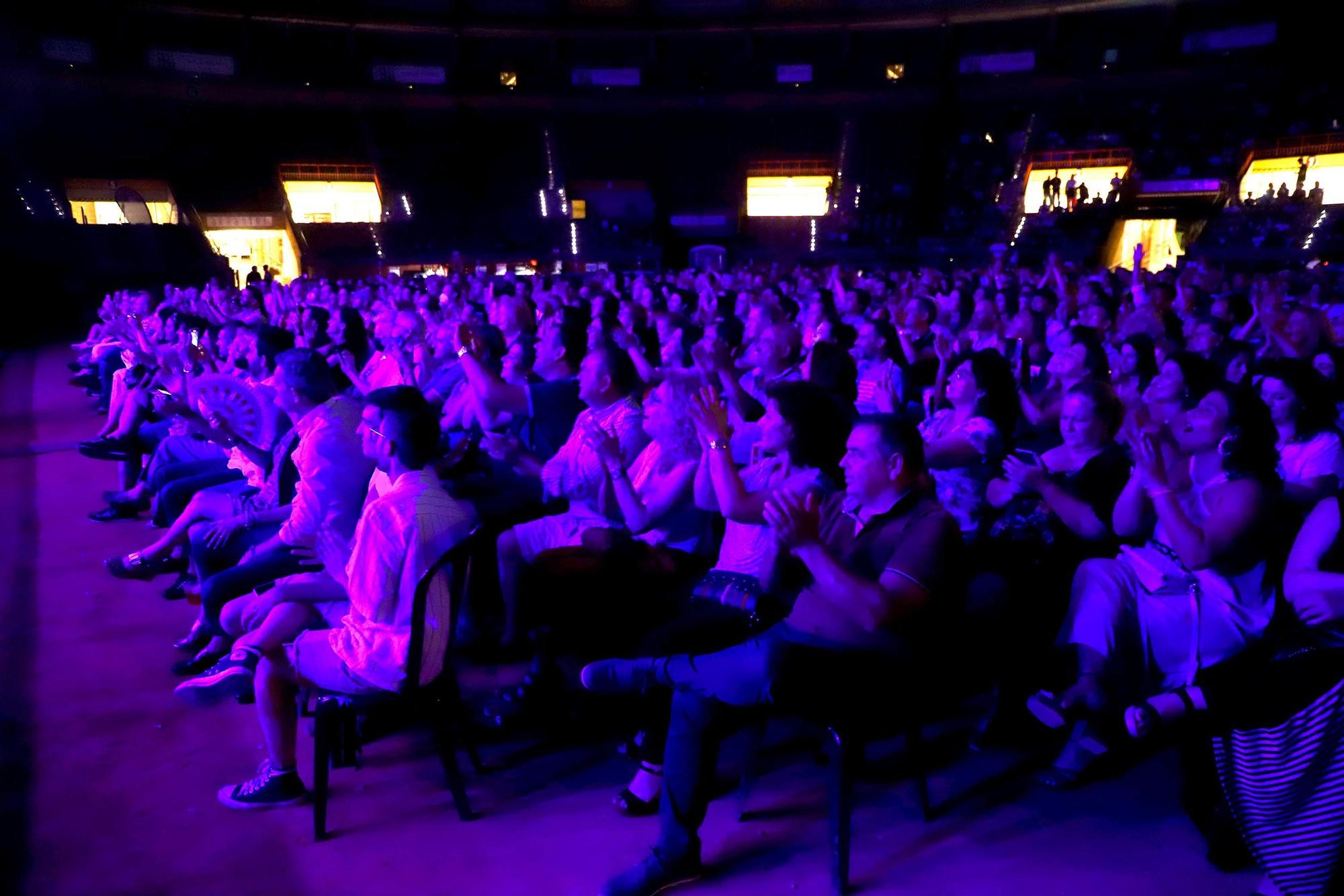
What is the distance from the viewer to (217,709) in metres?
3.50

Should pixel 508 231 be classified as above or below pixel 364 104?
below

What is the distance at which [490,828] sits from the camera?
2.76 metres

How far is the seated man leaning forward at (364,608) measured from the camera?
2541mm

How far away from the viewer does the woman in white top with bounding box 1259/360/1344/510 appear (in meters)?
3.09

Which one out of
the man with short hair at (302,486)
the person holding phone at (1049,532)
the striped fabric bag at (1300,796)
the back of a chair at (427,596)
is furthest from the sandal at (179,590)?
the striped fabric bag at (1300,796)

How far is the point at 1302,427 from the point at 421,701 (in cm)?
289

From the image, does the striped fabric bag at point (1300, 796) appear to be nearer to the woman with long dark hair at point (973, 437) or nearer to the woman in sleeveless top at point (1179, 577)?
the woman in sleeveless top at point (1179, 577)

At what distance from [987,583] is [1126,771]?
29.1 inches

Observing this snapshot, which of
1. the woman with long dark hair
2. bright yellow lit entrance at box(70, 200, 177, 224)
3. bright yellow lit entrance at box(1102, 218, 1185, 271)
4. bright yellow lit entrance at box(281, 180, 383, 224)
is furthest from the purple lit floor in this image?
bright yellow lit entrance at box(281, 180, 383, 224)

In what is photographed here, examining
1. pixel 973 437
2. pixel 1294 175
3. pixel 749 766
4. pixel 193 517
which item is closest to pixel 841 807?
pixel 749 766

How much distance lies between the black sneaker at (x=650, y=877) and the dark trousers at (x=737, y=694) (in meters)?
0.02

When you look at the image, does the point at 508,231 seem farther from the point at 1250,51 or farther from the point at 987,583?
the point at 987,583

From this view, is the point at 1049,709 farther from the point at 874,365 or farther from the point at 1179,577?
the point at 874,365

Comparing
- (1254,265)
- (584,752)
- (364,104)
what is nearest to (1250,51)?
(1254,265)
